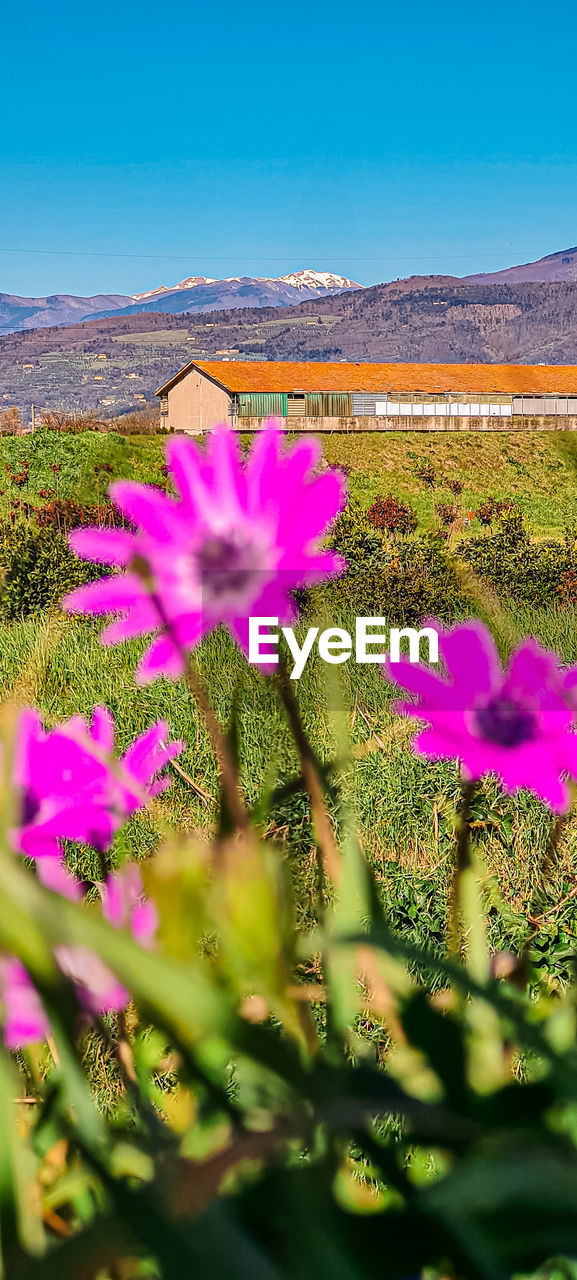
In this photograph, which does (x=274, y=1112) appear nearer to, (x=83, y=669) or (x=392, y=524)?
(x=83, y=669)

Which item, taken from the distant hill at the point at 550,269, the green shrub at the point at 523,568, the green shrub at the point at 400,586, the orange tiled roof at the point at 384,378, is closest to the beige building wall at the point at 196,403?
the orange tiled roof at the point at 384,378

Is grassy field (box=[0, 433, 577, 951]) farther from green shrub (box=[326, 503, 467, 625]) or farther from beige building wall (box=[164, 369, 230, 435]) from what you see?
beige building wall (box=[164, 369, 230, 435])

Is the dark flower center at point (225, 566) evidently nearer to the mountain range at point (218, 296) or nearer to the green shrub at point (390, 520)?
the green shrub at point (390, 520)

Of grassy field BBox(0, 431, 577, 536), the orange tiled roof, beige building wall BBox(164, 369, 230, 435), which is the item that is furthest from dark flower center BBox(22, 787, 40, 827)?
beige building wall BBox(164, 369, 230, 435)

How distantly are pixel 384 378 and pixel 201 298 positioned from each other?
8141cm

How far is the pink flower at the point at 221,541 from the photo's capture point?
19 centimetres

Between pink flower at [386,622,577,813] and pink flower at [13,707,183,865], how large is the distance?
0.06 meters

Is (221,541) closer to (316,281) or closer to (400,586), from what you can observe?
(400,586)

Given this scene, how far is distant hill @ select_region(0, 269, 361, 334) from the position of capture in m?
91.8

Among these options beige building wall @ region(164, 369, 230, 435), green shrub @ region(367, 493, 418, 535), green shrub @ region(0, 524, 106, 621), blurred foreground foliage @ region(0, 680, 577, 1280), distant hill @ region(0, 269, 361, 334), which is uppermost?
distant hill @ region(0, 269, 361, 334)

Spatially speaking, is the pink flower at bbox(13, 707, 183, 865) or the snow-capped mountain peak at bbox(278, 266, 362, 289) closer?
the pink flower at bbox(13, 707, 183, 865)

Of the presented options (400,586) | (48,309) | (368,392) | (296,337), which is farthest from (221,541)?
(48,309)

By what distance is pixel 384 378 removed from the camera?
16484mm

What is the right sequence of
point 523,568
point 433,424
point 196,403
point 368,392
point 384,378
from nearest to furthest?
point 523,568 < point 433,424 < point 368,392 < point 384,378 < point 196,403
